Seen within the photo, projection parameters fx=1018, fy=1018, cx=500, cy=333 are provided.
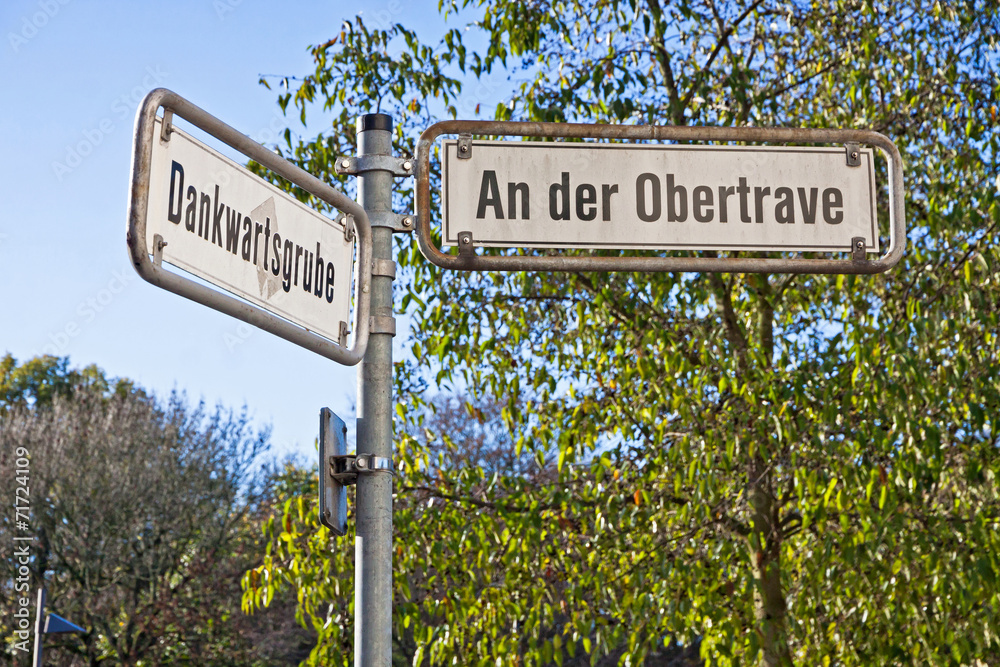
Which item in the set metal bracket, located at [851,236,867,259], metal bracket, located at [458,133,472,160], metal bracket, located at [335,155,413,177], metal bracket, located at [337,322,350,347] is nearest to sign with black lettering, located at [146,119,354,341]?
metal bracket, located at [337,322,350,347]

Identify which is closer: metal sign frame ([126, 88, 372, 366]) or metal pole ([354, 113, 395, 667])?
metal sign frame ([126, 88, 372, 366])

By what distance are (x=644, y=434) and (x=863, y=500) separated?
1.28m

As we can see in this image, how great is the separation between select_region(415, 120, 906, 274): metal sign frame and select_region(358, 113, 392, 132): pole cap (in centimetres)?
12

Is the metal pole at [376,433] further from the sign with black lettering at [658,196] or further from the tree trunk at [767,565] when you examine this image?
the tree trunk at [767,565]


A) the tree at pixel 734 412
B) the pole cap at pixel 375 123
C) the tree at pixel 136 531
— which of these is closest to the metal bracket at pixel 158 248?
the pole cap at pixel 375 123

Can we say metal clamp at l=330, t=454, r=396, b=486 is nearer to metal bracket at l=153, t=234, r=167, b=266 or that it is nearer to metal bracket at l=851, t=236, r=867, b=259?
metal bracket at l=153, t=234, r=167, b=266

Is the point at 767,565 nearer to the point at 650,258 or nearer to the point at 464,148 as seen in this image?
the point at 650,258

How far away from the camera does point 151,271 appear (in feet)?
4.58

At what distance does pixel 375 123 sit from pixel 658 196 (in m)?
0.57

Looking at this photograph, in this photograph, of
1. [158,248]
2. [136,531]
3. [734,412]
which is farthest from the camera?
[136,531]

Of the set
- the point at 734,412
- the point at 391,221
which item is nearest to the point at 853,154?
the point at 391,221

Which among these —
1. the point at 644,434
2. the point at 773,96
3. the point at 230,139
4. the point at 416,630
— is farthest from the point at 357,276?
the point at 773,96

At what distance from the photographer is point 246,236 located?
5.31 feet

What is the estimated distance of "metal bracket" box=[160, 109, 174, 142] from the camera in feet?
4.78
